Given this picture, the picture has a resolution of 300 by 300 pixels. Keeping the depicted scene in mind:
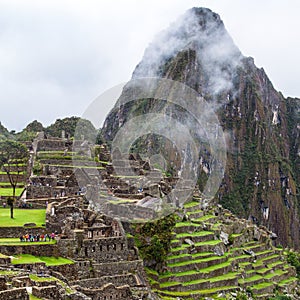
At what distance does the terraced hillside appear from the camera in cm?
3384

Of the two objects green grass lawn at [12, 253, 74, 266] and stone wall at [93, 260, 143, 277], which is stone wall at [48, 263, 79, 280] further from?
stone wall at [93, 260, 143, 277]

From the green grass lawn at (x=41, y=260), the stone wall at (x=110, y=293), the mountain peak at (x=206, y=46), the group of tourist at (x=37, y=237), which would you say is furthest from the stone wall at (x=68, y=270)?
the mountain peak at (x=206, y=46)

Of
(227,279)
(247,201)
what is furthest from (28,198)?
(247,201)

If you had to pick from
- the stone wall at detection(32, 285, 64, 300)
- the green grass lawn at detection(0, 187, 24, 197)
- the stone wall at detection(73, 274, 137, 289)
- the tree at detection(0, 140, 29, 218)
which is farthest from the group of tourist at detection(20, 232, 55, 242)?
the tree at detection(0, 140, 29, 218)

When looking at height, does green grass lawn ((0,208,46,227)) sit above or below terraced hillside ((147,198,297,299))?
above

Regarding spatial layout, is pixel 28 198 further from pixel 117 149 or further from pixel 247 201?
pixel 247 201

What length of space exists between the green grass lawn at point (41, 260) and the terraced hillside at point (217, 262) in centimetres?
724

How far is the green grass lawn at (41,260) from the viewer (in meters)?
22.2

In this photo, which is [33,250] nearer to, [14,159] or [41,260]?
[41,260]

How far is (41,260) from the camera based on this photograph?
23.8 m

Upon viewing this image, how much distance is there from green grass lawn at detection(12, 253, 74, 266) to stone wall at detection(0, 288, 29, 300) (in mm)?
6713

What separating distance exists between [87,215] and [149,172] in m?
20.2

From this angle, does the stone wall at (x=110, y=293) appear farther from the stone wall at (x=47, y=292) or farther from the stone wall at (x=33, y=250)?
the stone wall at (x=47, y=292)

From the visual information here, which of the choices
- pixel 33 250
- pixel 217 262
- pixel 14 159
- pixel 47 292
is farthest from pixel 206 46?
pixel 47 292
